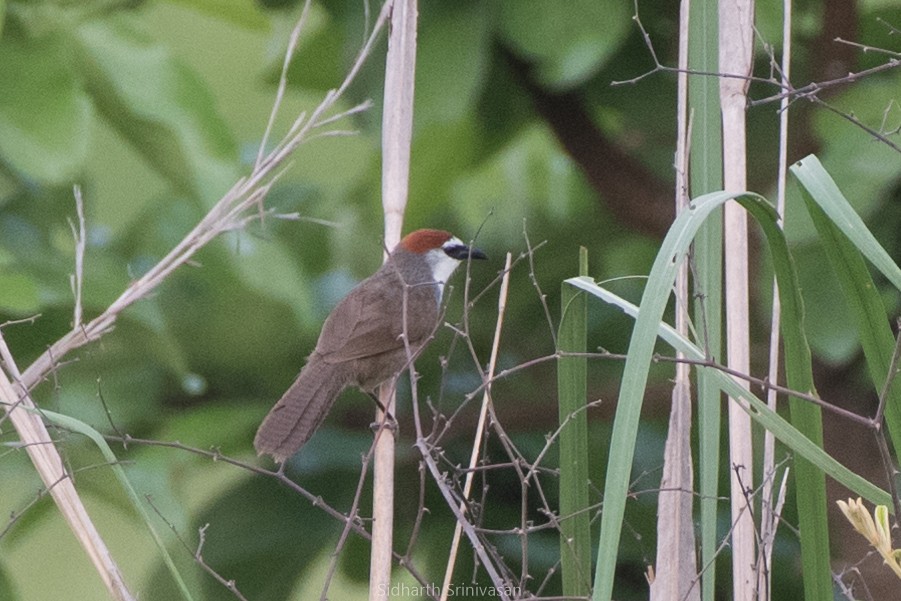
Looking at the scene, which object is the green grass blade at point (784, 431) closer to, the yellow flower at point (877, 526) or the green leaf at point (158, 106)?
the yellow flower at point (877, 526)

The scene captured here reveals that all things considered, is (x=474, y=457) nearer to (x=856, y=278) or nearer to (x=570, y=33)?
(x=856, y=278)

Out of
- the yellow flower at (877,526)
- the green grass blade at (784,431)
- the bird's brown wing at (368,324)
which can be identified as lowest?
the bird's brown wing at (368,324)

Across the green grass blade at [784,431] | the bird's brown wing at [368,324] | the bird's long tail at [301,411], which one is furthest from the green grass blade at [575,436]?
the bird's brown wing at [368,324]

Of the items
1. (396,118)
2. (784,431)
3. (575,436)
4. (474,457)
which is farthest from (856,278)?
(396,118)

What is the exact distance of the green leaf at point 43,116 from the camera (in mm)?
1704

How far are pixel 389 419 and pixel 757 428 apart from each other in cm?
61

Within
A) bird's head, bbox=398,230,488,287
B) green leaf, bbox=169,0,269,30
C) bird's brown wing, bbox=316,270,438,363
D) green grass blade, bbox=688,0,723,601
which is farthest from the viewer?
bird's head, bbox=398,230,488,287

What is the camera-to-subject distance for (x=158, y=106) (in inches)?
70.7

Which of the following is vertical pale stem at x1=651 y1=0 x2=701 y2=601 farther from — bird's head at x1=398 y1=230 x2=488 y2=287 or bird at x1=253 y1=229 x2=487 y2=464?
bird's head at x1=398 y1=230 x2=488 y2=287

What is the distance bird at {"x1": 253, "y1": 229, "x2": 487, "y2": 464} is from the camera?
1806 mm

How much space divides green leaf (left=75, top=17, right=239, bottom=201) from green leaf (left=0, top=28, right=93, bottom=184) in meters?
0.08

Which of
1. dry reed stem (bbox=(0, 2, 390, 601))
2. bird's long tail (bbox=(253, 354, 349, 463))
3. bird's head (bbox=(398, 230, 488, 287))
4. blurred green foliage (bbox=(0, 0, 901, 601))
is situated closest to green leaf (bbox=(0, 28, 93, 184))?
blurred green foliage (bbox=(0, 0, 901, 601))

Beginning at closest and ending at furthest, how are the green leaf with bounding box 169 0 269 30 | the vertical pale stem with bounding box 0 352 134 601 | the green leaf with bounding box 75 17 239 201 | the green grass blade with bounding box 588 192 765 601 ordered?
the green grass blade with bounding box 588 192 765 601 < the vertical pale stem with bounding box 0 352 134 601 < the green leaf with bounding box 75 17 239 201 < the green leaf with bounding box 169 0 269 30

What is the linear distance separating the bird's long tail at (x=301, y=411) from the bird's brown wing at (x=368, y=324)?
0.06 metres
